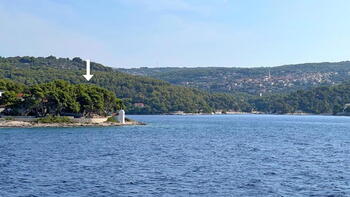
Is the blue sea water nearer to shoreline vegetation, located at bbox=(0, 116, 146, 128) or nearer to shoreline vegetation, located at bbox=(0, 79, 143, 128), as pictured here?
shoreline vegetation, located at bbox=(0, 116, 146, 128)

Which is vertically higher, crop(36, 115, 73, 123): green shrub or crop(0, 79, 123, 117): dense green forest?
crop(0, 79, 123, 117): dense green forest

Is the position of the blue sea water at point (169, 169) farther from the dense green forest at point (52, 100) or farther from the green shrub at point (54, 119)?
the dense green forest at point (52, 100)

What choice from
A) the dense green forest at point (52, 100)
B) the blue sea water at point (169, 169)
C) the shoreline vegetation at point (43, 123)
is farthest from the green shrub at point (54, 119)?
the blue sea water at point (169, 169)

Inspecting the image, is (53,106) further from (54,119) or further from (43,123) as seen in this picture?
(43,123)

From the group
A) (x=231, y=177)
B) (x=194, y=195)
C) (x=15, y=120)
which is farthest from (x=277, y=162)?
(x=15, y=120)

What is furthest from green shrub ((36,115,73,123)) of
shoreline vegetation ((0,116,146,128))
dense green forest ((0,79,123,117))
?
dense green forest ((0,79,123,117))

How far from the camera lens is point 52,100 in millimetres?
127312

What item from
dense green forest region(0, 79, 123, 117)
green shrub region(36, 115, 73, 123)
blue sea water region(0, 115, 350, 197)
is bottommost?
blue sea water region(0, 115, 350, 197)

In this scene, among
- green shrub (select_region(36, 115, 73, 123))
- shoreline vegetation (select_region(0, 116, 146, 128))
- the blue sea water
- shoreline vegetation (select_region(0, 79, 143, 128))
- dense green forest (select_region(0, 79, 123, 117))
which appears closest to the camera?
the blue sea water

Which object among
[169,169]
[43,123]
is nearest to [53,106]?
[43,123]

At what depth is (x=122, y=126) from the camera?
→ 137250mm

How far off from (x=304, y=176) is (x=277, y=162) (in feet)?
34.5

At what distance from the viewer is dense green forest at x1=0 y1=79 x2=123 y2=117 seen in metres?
125

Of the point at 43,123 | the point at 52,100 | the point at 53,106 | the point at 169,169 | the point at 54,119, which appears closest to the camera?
the point at 169,169
